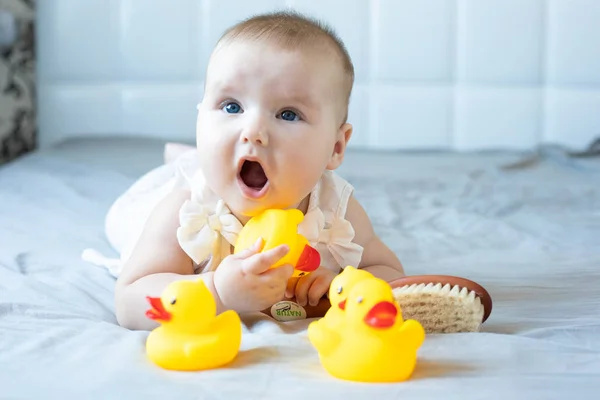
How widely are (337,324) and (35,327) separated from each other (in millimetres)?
381

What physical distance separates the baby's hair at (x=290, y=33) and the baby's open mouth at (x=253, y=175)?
156 millimetres

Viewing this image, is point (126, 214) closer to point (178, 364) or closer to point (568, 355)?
point (178, 364)

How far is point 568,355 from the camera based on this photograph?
2.89 ft

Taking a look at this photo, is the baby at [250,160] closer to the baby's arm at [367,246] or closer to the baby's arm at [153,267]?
the baby's arm at [153,267]

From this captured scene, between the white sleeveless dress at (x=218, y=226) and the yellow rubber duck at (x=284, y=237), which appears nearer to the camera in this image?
the yellow rubber duck at (x=284, y=237)

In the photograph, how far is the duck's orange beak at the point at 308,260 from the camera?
99 centimetres

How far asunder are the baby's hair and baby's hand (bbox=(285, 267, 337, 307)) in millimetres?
247

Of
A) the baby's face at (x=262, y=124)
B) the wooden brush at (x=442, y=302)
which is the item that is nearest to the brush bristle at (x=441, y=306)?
the wooden brush at (x=442, y=302)

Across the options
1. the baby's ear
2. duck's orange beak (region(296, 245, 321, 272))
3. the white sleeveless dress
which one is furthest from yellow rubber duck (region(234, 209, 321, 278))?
the baby's ear

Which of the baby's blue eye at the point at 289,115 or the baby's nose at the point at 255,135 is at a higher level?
the baby's blue eye at the point at 289,115

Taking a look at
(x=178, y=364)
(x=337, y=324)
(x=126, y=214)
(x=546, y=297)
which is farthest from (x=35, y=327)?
(x=546, y=297)

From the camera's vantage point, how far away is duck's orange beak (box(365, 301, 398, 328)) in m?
0.79

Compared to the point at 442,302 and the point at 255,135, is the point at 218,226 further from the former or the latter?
the point at 442,302

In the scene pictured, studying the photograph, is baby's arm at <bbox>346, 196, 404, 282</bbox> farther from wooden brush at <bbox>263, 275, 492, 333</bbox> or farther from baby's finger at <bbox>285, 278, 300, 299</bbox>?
wooden brush at <bbox>263, 275, 492, 333</bbox>
